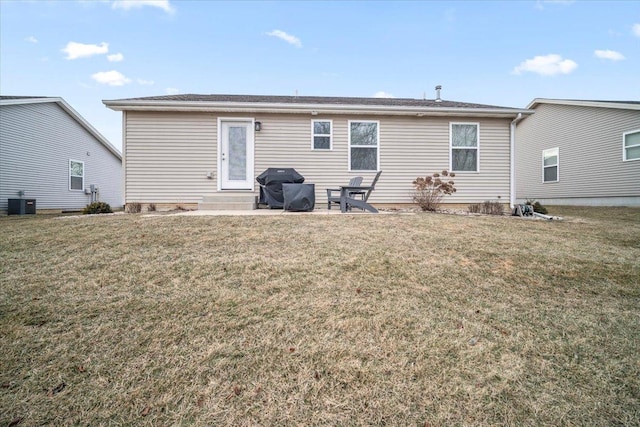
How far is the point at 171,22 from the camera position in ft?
41.7

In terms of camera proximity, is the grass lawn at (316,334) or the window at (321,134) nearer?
the grass lawn at (316,334)

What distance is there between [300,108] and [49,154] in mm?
12442

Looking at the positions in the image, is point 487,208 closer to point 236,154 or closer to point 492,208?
point 492,208

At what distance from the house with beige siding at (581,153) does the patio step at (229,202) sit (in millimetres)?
13908

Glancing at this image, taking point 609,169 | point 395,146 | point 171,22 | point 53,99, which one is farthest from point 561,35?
point 53,99

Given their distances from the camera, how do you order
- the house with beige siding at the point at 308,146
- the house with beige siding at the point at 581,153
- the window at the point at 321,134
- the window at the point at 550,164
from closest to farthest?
the house with beige siding at the point at 308,146
the window at the point at 321,134
the house with beige siding at the point at 581,153
the window at the point at 550,164

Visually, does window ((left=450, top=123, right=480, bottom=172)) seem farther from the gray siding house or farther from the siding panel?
the gray siding house

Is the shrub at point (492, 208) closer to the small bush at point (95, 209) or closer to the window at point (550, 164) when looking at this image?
the window at point (550, 164)

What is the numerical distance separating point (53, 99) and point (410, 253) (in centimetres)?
1671

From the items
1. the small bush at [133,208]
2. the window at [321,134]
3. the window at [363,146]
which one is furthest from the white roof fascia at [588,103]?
the small bush at [133,208]

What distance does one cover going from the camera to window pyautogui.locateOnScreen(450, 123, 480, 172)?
920 cm

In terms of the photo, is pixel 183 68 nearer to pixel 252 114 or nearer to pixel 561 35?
pixel 252 114

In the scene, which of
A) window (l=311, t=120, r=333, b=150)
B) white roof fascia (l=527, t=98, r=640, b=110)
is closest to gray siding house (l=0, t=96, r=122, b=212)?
window (l=311, t=120, r=333, b=150)

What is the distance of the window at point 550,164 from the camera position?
1391 centimetres
